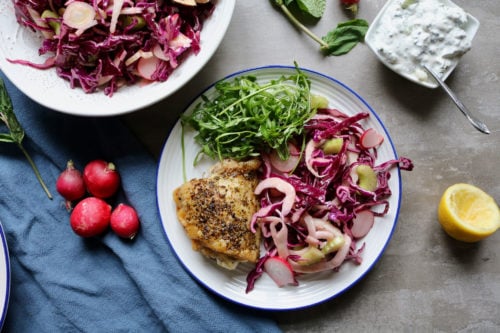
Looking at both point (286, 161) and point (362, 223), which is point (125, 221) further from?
point (362, 223)

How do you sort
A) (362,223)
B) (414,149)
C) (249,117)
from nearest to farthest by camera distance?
(249,117)
(362,223)
(414,149)

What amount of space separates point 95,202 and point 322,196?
125cm

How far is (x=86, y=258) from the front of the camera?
9.45 feet

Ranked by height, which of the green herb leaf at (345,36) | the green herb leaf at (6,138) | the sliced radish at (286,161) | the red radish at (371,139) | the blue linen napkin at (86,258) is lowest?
the blue linen napkin at (86,258)

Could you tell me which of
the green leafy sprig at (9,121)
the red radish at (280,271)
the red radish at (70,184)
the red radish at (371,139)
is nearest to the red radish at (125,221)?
the red radish at (70,184)

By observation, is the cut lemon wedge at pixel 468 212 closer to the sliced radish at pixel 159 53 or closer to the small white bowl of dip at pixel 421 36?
the small white bowl of dip at pixel 421 36

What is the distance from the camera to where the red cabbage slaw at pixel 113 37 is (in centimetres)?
239

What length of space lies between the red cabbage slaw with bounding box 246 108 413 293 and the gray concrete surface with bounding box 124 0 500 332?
30 cm

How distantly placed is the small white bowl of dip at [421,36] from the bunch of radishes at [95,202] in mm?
1601

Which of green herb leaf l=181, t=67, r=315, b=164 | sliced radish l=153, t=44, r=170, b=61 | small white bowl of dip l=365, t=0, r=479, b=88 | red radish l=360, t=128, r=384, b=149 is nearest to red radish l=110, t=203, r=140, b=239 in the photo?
green herb leaf l=181, t=67, r=315, b=164

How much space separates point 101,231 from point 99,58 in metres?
0.96

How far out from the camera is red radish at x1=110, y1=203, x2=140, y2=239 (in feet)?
9.05

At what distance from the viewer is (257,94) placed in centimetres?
268

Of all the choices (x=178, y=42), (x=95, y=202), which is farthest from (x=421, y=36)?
(x=95, y=202)
